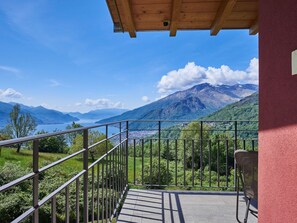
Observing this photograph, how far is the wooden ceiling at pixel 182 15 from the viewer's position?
2.60 meters

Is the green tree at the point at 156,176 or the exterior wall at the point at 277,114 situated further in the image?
the green tree at the point at 156,176

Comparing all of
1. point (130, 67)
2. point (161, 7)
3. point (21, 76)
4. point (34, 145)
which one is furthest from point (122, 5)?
point (21, 76)

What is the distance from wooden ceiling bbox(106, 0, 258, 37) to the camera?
2604mm

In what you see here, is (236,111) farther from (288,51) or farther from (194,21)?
(288,51)

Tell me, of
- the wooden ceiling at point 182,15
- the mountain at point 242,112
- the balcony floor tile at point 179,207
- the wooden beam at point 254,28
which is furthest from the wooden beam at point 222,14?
the mountain at point 242,112

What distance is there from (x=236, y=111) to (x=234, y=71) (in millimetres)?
40436

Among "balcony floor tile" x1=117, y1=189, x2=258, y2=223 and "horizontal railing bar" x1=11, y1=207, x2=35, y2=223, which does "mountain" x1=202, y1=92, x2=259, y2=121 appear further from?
"horizontal railing bar" x1=11, y1=207, x2=35, y2=223

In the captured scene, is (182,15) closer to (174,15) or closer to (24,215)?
(174,15)

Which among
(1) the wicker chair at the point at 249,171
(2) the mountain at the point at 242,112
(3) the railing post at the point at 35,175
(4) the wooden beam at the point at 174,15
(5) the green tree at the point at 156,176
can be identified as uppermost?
(4) the wooden beam at the point at 174,15

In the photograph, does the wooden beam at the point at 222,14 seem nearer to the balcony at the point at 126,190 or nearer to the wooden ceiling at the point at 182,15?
the wooden ceiling at the point at 182,15

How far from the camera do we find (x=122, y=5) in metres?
2.50

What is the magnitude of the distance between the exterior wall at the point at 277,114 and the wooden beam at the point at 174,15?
88 centimetres

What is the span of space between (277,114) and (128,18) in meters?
1.79

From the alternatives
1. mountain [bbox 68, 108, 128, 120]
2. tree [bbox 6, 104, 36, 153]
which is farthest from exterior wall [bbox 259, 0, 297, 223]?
mountain [bbox 68, 108, 128, 120]
